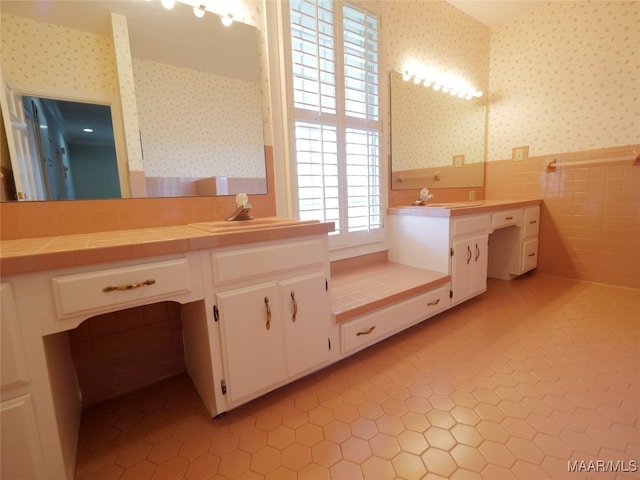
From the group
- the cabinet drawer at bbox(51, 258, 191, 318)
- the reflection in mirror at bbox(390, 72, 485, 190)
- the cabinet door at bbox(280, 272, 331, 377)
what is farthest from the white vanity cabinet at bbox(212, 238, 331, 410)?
the reflection in mirror at bbox(390, 72, 485, 190)

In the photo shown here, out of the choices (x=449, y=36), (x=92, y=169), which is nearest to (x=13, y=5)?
(x=92, y=169)

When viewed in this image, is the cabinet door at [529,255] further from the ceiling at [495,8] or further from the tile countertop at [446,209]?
the ceiling at [495,8]

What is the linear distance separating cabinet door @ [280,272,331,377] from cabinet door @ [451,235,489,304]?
3.80ft

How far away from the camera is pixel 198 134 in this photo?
1602 millimetres

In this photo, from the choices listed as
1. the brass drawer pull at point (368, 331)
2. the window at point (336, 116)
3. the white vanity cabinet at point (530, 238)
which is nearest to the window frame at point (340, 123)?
the window at point (336, 116)

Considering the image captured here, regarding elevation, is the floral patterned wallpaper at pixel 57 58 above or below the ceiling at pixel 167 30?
below

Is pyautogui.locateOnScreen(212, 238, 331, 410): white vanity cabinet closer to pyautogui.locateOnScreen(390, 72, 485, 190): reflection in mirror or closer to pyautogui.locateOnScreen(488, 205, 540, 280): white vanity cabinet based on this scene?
pyautogui.locateOnScreen(390, 72, 485, 190): reflection in mirror

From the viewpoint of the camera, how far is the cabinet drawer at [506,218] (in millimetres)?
2488

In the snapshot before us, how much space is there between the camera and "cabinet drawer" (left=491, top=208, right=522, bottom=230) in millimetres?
2488

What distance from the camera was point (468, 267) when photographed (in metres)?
2.28

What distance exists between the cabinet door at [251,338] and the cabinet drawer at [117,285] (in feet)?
0.64

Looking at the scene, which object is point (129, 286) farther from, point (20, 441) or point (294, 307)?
point (294, 307)

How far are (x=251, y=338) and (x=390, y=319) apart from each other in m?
0.88

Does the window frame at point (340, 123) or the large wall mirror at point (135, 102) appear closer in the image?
the large wall mirror at point (135, 102)
